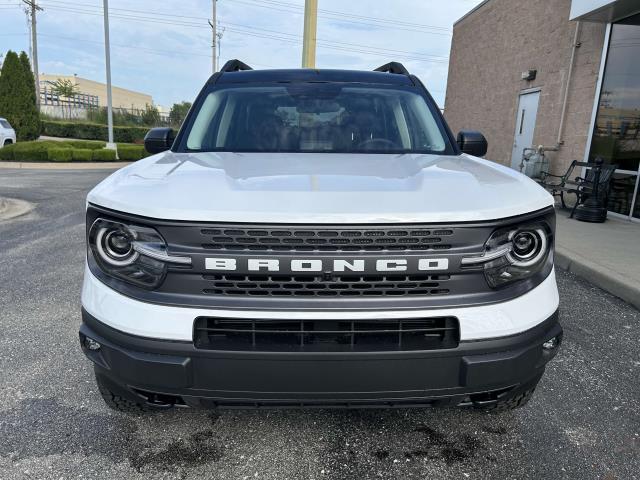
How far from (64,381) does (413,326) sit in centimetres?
213

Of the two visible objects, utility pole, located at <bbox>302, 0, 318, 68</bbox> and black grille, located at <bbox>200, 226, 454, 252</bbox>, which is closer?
black grille, located at <bbox>200, 226, 454, 252</bbox>

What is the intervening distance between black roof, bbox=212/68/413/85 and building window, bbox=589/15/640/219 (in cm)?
634

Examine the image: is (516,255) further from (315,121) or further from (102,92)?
(102,92)

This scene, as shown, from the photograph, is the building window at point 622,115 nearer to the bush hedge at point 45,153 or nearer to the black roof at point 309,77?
the black roof at point 309,77

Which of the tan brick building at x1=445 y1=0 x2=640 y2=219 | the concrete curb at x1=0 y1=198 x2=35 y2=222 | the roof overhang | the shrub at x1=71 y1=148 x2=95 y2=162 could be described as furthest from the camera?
the shrub at x1=71 y1=148 x2=95 y2=162

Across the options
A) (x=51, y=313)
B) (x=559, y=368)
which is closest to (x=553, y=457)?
(x=559, y=368)

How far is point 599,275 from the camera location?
4.79 metres

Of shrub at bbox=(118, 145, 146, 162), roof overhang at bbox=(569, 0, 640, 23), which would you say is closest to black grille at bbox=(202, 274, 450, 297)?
roof overhang at bbox=(569, 0, 640, 23)

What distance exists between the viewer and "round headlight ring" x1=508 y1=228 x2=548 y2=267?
1.83 metres

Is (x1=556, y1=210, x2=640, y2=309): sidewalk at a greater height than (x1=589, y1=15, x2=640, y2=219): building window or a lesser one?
lesser

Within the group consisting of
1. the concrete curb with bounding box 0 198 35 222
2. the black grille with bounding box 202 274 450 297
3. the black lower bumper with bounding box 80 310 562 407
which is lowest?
the concrete curb with bounding box 0 198 35 222

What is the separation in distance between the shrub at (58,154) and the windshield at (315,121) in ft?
59.0

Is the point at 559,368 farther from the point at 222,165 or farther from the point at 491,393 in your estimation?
the point at 222,165

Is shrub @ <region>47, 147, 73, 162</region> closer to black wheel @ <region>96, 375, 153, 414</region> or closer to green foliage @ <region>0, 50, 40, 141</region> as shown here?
green foliage @ <region>0, 50, 40, 141</region>
